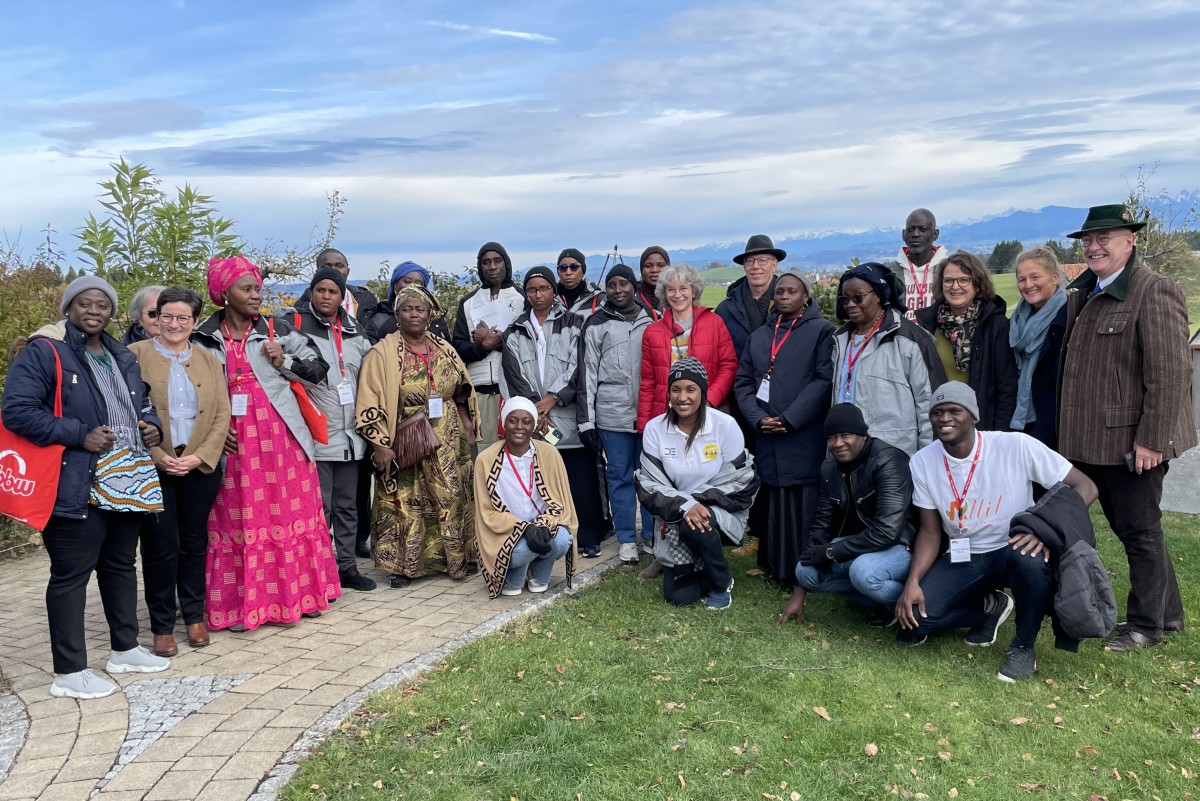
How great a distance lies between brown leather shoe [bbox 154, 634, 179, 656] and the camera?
18.3ft

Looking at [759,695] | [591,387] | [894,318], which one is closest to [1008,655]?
[759,695]

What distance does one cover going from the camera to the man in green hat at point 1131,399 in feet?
16.9

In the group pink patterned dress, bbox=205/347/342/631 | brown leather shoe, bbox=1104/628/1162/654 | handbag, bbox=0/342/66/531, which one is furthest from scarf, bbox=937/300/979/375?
handbag, bbox=0/342/66/531

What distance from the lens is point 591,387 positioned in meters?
7.39

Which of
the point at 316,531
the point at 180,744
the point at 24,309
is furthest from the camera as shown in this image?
the point at 24,309

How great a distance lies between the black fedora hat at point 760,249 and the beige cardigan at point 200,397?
3814 mm

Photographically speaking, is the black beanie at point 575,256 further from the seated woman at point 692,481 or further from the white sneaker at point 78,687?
the white sneaker at point 78,687

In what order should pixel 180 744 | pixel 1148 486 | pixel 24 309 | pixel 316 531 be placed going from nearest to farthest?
pixel 180 744 → pixel 1148 486 → pixel 316 531 → pixel 24 309

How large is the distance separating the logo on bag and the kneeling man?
4.65 m

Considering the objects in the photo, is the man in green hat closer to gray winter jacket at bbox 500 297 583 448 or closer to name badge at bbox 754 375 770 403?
name badge at bbox 754 375 770 403

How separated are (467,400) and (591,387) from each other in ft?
3.17

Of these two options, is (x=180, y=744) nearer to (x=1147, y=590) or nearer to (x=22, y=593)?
(x=22, y=593)

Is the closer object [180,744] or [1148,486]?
[180,744]

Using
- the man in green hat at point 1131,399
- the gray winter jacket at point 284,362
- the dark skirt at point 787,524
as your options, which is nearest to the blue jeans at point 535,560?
the dark skirt at point 787,524
